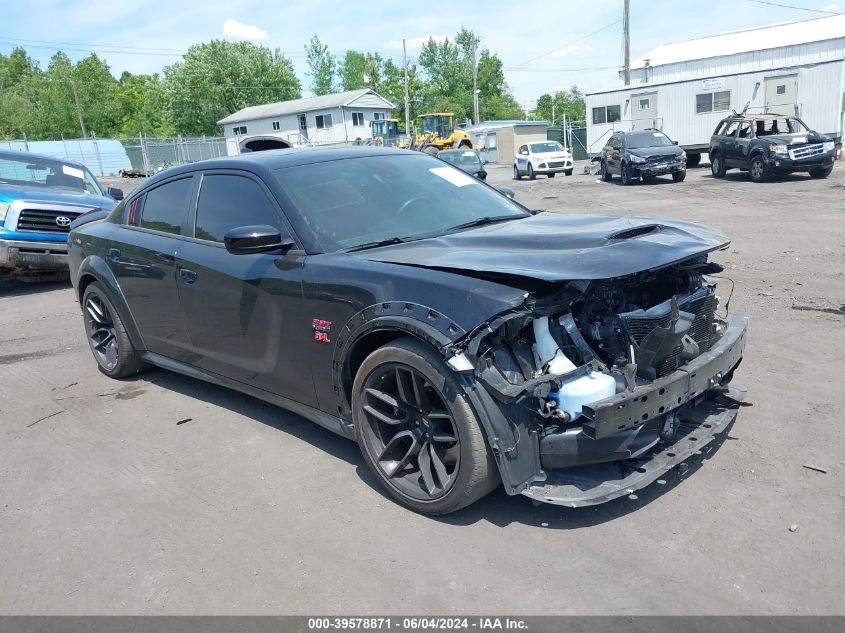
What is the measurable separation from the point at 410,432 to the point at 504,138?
45.8m

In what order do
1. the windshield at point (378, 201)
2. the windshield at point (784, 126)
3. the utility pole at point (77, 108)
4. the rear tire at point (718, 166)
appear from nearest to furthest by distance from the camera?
1. the windshield at point (378, 201)
2. the windshield at point (784, 126)
3. the rear tire at point (718, 166)
4. the utility pole at point (77, 108)

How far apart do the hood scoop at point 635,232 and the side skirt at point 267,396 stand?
1.66m

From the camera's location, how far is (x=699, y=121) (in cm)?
2953

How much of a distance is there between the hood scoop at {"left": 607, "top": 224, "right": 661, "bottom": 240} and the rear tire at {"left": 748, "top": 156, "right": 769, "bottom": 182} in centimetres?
1794

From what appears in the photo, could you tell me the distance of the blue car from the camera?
9484 mm

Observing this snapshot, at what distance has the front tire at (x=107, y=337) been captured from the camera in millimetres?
5531

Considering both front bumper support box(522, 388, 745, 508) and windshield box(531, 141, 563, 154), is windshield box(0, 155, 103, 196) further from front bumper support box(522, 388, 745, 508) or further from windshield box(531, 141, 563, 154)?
windshield box(531, 141, 563, 154)

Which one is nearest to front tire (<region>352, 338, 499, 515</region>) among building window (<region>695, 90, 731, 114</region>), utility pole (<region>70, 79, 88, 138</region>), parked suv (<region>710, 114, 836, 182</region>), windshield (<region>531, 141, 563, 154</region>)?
parked suv (<region>710, 114, 836, 182</region>)

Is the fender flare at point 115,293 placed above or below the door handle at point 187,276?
below

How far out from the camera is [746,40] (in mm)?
44625

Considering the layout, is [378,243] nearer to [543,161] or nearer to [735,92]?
[543,161]

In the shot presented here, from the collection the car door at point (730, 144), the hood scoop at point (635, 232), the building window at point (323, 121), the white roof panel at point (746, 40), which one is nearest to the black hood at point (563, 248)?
the hood scoop at point (635, 232)

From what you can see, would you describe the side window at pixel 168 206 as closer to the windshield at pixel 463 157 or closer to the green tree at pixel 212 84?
the windshield at pixel 463 157

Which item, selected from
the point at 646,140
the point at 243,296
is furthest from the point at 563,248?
the point at 646,140
